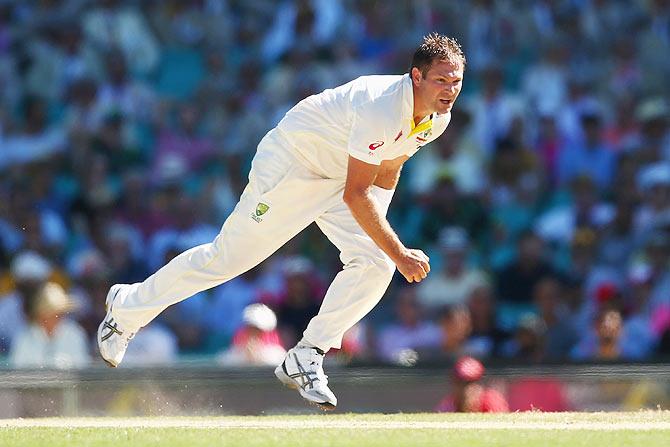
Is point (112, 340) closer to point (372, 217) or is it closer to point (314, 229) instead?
point (372, 217)

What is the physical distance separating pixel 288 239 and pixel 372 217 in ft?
2.06

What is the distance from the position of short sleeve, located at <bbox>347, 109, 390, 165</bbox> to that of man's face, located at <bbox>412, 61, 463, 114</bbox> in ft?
0.92

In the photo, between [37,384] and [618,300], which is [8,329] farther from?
[618,300]

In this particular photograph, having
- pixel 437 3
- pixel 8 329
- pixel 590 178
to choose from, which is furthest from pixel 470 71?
pixel 8 329

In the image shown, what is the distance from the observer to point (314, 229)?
12.0 meters

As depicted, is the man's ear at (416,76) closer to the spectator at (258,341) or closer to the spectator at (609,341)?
the spectator at (258,341)

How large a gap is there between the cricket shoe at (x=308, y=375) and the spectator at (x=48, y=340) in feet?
9.62

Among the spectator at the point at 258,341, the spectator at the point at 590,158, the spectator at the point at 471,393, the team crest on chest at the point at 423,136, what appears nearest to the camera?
the team crest on chest at the point at 423,136

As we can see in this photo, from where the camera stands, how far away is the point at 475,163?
12.4m

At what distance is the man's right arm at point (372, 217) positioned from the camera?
682 cm

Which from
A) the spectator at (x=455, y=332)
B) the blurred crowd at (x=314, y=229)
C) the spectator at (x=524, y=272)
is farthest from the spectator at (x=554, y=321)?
the spectator at (x=455, y=332)

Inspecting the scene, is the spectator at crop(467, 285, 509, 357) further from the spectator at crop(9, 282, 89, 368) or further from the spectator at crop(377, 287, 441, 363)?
the spectator at crop(9, 282, 89, 368)

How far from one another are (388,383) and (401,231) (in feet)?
12.1

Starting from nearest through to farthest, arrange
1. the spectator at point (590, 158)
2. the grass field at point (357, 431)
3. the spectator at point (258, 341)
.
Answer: the grass field at point (357, 431) < the spectator at point (258, 341) < the spectator at point (590, 158)
